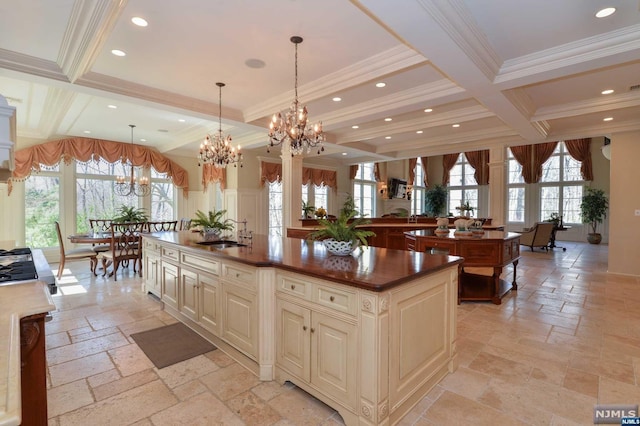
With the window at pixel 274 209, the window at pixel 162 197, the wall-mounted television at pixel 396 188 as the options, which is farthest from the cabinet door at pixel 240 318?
the wall-mounted television at pixel 396 188

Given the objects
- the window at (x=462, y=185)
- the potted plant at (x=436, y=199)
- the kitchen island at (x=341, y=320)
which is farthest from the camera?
the potted plant at (x=436, y=199)

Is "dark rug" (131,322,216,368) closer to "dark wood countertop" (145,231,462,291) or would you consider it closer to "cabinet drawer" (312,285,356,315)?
"dark wood countertop" (145,231,462,291)

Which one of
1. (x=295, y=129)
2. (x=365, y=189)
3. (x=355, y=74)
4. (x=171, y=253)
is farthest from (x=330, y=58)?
(x=365, y=189)

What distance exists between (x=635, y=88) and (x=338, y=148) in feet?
17.5

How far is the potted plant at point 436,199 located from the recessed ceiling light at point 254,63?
37.7 ft

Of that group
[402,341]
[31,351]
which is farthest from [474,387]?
[31,351]

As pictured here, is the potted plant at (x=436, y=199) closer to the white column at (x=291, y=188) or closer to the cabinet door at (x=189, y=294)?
the white column at (x=291, y=188)

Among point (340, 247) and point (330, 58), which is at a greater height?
point (330, 58)

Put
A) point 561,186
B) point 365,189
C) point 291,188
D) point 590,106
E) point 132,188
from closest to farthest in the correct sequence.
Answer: point 590,106 → point 291,188 → point 132,188 → point 561,186 → point 365,189

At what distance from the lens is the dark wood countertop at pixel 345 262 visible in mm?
1907

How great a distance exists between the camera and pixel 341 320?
1952 millimetres

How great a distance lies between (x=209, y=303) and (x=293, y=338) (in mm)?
1140

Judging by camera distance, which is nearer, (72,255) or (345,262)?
(345,262)

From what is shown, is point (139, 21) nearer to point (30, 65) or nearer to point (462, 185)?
point (30, 65)
